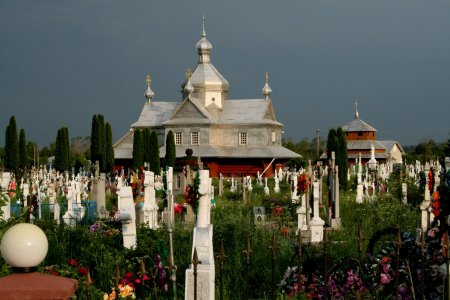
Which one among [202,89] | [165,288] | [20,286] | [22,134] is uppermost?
[202,89]

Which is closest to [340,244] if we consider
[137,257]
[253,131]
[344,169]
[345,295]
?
[137,257]

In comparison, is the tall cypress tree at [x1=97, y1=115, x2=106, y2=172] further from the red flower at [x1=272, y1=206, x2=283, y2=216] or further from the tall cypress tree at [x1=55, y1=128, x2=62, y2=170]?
the red flower at [x1=272, y1=206, x2=283, y2=216]

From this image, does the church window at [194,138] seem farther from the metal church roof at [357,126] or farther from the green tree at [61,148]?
the metal church roof at [357,126]

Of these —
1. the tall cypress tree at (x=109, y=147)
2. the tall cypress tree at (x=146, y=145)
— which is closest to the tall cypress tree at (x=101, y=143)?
the tall cypress tree at (x=109, y=147)

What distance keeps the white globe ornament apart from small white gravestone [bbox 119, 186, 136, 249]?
6.55 m

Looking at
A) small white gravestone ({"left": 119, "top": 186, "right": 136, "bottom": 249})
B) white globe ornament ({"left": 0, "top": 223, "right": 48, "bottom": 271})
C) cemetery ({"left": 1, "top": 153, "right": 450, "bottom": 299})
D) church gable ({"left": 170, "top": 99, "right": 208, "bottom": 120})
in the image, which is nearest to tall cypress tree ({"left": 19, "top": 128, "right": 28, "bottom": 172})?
church gable ({"left": 170, "top": 99, "right": 208, "bottom": 120})

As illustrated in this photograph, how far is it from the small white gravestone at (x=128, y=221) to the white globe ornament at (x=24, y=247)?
258 inches

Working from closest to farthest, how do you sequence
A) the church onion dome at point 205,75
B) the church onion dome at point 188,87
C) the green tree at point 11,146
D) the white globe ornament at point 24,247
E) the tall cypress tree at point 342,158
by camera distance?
the white globe ornament at point 24,247
the tall cypress tree at point 342,158
the green tree at point 11,146
the church onion dome at point 188,87
the church onion dome at point 205,75

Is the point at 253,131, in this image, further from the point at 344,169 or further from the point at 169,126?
the point at 344,169

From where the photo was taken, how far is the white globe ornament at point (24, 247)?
3189 mm

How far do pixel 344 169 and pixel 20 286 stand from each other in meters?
29.7

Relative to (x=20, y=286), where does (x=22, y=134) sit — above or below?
above

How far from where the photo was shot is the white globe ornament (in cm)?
319

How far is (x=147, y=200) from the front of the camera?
14.9 meters
